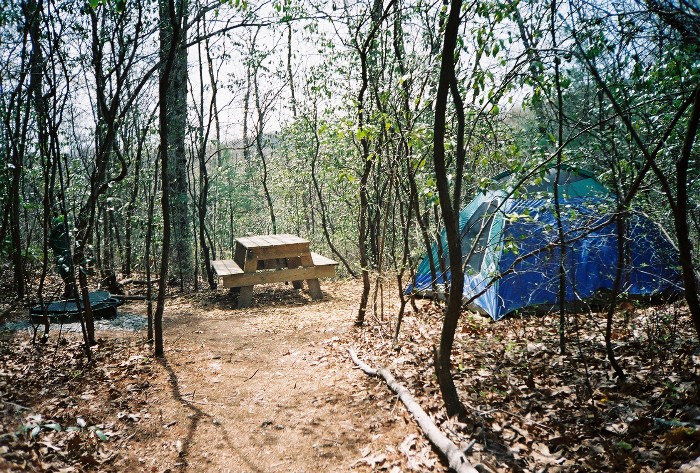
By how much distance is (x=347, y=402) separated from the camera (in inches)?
187

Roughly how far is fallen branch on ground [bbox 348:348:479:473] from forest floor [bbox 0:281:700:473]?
0.31ft

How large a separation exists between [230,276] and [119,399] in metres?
5.07

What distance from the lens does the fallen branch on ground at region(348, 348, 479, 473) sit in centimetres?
318

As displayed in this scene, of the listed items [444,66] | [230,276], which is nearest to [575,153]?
[444,66]

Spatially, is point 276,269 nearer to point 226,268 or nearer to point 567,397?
point 226,268

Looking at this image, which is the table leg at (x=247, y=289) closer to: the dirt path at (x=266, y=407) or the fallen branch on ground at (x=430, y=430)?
the dirt path at (x=266, y=407)

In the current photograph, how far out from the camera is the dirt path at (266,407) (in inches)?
152

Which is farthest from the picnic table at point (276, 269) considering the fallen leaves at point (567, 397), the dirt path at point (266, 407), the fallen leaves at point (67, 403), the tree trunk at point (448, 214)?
the tree trunk at point (448, 214)

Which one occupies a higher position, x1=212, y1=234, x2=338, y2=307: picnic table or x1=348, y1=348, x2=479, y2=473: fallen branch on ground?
x1=212, y1=234, x2=338, y2=307: picnic table

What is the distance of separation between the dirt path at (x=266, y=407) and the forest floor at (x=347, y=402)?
2 centimetres

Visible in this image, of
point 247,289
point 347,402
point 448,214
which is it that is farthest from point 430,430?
point 247,289

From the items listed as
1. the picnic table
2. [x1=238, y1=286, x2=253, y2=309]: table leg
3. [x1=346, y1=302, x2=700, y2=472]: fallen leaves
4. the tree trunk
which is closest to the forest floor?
[x1=346, y1=302, x2=700, y2=472]: fallen leaves

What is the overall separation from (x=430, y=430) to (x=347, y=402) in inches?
48.9

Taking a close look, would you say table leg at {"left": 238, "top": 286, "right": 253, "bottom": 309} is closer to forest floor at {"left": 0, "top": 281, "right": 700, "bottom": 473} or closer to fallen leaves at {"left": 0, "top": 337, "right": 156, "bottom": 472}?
forest floor at {"left": 0, "top": 281, "right": 700, "bottom": 473}
